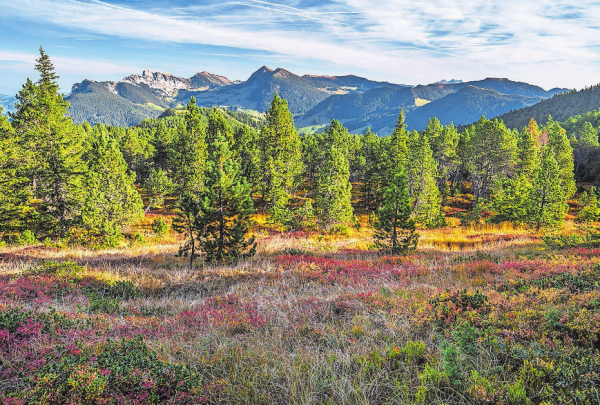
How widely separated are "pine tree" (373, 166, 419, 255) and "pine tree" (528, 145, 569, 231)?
41.4 ft

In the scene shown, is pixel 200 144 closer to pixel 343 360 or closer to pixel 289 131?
pixel 289 131

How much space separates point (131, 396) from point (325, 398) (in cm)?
203

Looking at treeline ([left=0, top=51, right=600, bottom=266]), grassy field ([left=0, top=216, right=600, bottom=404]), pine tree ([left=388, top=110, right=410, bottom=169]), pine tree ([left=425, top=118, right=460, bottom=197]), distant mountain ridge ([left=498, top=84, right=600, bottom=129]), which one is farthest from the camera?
distant mountain ridge ([left=498, top=84, right=600, bottom=129])

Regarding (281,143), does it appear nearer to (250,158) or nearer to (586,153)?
(250,158)

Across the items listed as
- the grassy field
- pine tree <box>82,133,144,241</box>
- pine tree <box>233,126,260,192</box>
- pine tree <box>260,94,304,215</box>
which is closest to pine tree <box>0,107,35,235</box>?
pine tree <box>82,133,144,241</box>

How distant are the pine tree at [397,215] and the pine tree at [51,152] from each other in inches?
955

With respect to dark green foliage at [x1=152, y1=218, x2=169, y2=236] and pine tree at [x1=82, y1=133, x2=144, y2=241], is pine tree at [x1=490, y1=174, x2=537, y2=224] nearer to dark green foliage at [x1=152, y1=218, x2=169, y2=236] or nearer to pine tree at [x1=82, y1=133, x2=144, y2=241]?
dark green foliage at [x1=152, y1=218, x2=169, y2=236]

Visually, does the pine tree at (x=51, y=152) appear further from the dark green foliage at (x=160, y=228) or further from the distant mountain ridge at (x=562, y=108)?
the distant mountain ridge at (x=562, y=108)

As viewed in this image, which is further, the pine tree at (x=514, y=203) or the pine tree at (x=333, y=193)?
the pine tree at (x=333, y=193)

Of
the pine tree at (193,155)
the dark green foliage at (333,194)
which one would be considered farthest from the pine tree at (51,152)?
the dark green foliage at (333,194)

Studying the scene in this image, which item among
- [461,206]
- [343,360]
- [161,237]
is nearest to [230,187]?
[343,360]

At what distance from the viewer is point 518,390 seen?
2885 mm

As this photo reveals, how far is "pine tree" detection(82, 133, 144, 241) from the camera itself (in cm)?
2259

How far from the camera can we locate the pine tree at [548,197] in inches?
840
